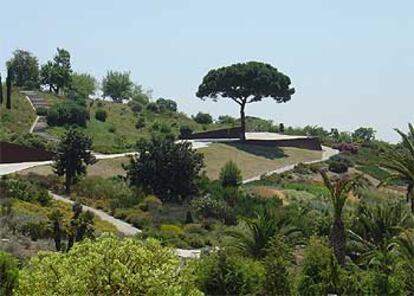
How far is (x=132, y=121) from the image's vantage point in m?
72.8

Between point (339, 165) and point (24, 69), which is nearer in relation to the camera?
point (339, 165)

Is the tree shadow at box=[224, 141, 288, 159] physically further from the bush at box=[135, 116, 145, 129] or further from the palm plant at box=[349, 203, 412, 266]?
the palm plant at box=[349, 203, 412, 266]

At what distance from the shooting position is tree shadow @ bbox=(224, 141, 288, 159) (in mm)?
64875

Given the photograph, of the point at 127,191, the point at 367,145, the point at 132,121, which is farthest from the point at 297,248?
the point at 367,145

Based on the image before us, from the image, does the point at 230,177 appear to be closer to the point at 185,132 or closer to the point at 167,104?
the point at 185,132

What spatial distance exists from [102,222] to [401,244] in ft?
46.8

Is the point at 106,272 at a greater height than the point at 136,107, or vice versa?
the point at 136,107

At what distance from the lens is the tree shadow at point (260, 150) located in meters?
64.9

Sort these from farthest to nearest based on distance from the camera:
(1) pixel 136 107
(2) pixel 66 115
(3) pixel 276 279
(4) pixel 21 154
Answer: (1) pixel 136 107, (2) pixel 66 115, (4) pixel 21 154, (3) pixel 276 279

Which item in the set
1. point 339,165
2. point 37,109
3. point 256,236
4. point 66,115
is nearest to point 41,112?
point 37,109

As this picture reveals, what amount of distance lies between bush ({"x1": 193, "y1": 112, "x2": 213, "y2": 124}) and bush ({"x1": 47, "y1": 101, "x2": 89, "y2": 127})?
2013 cm

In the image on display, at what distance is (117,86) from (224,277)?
3241 inches

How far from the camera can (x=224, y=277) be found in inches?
847

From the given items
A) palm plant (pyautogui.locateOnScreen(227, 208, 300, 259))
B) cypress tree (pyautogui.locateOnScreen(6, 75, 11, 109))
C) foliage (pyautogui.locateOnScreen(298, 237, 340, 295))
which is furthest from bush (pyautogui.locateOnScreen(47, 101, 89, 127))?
foliage (pyautogui.locateOnScreen(298, 237, 340, 295))
